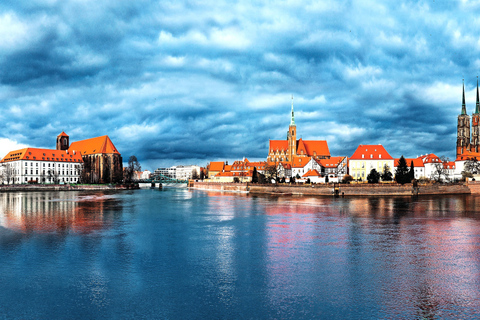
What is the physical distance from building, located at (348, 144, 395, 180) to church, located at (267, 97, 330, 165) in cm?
2572

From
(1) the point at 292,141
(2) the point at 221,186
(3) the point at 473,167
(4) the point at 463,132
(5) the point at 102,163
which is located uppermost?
(4) the point at 463,132

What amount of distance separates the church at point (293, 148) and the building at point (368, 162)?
25.7m

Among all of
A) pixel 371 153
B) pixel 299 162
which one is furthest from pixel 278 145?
pixel 371 153

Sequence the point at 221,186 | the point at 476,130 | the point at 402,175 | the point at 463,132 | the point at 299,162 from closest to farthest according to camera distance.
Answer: the point at 402,175 < the point at 221,186 < the point at 299,162 < the point at 476,130 < the point at 463,132

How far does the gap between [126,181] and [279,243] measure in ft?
345

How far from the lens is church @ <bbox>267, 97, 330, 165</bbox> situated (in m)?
110

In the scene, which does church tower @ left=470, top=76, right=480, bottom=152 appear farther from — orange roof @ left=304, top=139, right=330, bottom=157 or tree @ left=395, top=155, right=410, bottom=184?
tree @ left=395, top=155, right=410, bottom=184

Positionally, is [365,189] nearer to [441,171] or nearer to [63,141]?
[441,171]

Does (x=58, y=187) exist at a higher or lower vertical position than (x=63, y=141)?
lower

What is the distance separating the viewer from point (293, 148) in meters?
110

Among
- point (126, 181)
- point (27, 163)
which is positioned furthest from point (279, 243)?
point (27, 163)

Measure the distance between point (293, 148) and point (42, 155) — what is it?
79.7 meters

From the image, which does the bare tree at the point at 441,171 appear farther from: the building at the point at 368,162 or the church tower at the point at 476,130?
the church tower at the point at 476,130

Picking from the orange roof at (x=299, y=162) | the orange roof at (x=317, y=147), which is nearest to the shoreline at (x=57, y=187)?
the orange roof at (x=299, y=162)
